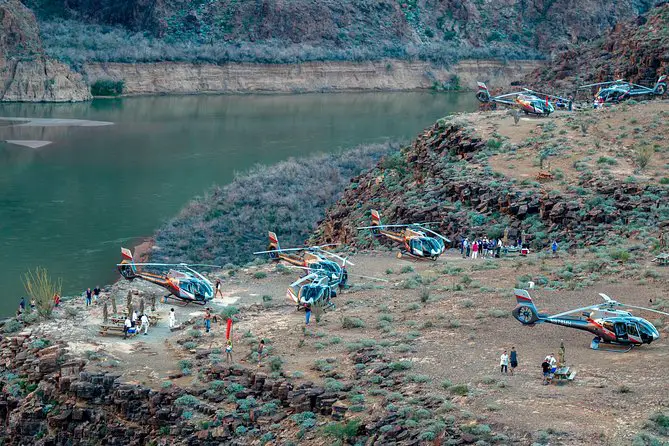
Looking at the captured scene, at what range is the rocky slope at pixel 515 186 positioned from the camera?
4850 centimetres

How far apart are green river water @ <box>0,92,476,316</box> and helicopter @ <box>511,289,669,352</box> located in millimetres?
25379

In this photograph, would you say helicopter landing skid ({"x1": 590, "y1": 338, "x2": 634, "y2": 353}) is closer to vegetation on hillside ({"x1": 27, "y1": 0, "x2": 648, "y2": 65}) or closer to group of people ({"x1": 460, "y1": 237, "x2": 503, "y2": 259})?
group of people ({"x1": 460, "y1": 237, "x2": 503, "y2": 259})

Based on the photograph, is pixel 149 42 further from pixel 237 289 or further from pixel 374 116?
pixel 237 289

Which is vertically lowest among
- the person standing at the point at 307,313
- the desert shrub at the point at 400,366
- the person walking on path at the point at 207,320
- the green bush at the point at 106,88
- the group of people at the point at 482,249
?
the green bush at the point at 106,88

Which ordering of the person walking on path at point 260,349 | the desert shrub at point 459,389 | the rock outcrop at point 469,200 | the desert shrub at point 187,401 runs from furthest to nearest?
the rock outcrop at point 469,200
the person walking on path at point 260,349
the desert shrub at point 187,401
the desert shrub at point 459,389

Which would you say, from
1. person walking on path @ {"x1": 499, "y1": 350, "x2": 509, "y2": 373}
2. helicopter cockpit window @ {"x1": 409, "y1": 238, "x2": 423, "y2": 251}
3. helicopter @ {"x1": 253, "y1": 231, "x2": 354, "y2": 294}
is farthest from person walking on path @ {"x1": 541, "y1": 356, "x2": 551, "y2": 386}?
helicopter cockpit window @ {"x1": 409, "y1": 238, "x2": 423, "y2": 251}

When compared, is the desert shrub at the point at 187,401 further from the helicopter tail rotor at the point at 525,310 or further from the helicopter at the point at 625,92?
the helicopter at the point at 625,92

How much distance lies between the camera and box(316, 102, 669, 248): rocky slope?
4850 cm

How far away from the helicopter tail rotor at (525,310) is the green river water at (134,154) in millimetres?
25149

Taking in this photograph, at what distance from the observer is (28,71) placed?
133 meters

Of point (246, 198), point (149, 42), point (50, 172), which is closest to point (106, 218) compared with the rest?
point (246, 198)

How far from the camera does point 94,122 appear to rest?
384 ft

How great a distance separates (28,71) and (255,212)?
6935cm

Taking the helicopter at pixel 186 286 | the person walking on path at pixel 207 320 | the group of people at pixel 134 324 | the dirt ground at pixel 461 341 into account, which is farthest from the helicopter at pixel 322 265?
the group of people at pixel 134 324
